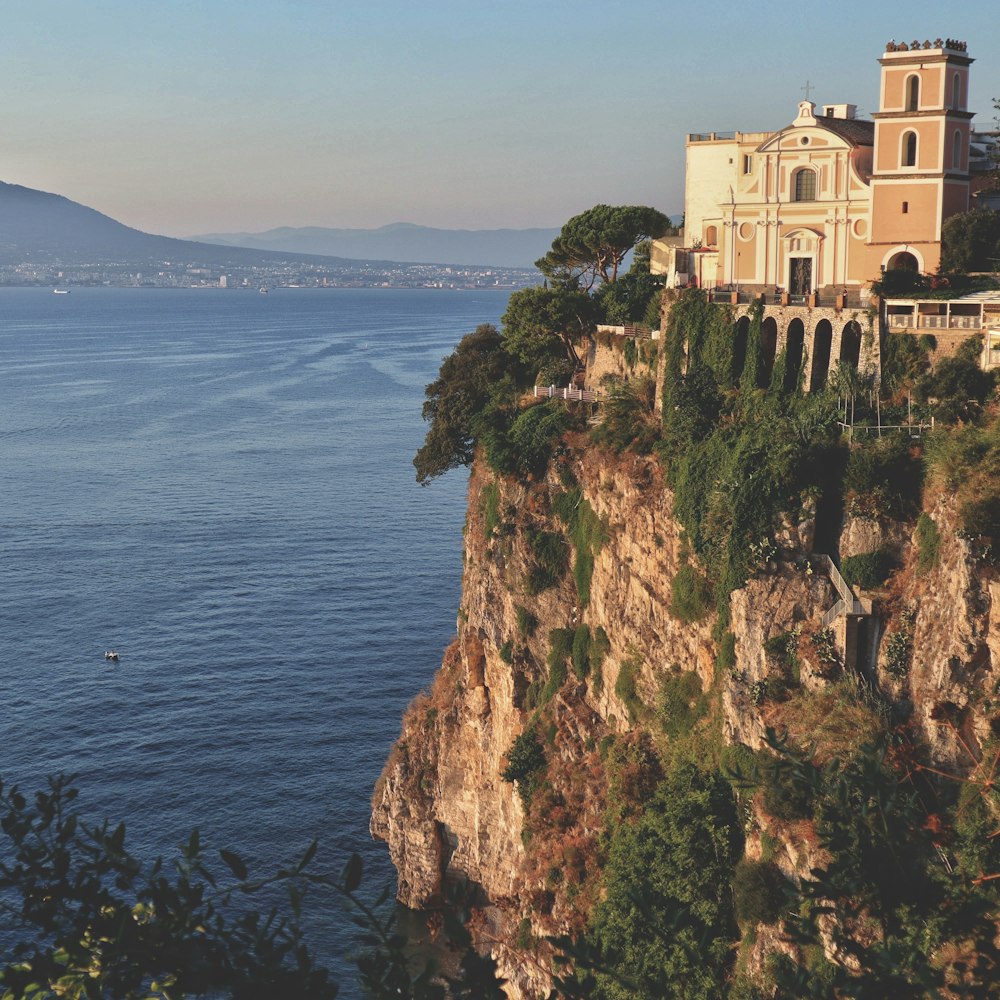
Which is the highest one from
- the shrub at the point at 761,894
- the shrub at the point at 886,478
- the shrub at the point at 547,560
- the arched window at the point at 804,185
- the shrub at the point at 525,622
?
the arched window at the point at 804,185

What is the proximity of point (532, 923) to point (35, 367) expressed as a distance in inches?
6176

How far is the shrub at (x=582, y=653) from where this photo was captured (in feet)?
151

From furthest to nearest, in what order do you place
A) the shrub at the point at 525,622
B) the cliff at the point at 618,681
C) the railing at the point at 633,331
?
the railing at the point at 633,331
the shrub at the point at 525,622
the cliff at the point at 618,681

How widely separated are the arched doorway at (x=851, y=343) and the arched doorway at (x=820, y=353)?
75 centimetres

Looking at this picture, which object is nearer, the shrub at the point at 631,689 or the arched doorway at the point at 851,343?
the arched doorway at the point at 851,343

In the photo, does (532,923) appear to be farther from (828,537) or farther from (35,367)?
(35,367)

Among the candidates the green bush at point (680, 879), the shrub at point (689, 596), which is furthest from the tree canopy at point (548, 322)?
the green bush at point (680, 879)

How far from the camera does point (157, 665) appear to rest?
69125 millimetres

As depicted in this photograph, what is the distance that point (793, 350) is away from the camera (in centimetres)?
4234

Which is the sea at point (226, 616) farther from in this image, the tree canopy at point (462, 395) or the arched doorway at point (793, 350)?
the arched doorway at point (793, 350)

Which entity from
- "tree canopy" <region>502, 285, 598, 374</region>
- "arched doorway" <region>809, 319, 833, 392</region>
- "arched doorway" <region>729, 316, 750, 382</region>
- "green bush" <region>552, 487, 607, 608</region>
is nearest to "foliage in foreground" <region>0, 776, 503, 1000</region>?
"arched doorway" <region>809, 319, 833, 392</region>

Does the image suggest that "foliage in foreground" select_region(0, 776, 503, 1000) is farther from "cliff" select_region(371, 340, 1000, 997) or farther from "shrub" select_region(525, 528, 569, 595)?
"shrub" select_region(525, 528, 569, 595)

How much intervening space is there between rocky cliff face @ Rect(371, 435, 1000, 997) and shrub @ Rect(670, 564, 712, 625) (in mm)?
359

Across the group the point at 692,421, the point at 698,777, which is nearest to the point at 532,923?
the point at 698,777
